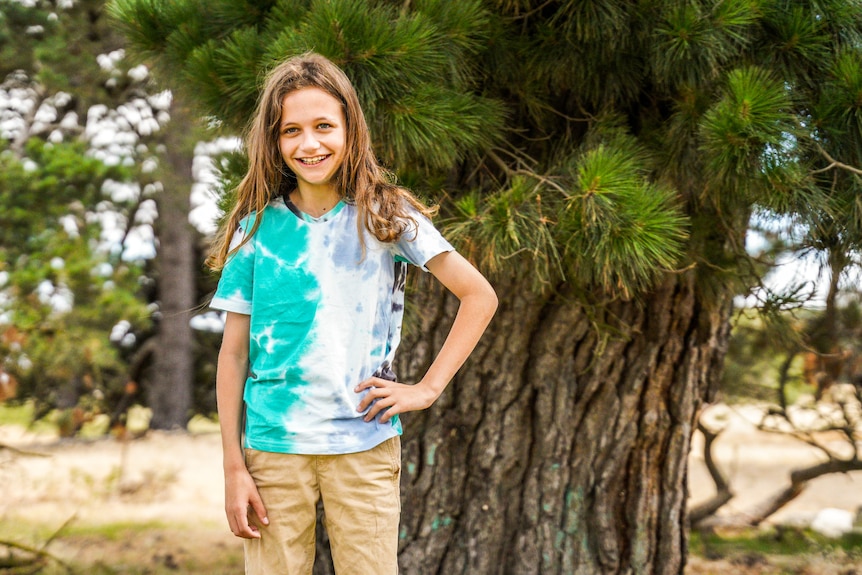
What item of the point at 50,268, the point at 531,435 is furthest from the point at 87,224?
the point at 531,435

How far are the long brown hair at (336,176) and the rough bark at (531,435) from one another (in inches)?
42.4

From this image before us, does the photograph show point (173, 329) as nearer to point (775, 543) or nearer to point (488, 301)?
point (775, 543)

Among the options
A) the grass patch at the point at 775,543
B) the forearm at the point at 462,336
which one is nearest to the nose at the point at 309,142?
the forearm at the point at 462,336

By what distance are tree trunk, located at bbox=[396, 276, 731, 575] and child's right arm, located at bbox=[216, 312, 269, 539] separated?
111 cm

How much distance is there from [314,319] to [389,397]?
214 mm

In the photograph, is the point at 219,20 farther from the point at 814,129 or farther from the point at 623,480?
the point at 623,480

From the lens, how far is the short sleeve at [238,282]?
170cm

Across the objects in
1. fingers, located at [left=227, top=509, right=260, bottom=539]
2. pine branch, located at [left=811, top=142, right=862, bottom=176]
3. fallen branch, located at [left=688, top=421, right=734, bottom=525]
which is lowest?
fallen branch, located at [left=688, top=421, right=734, bottom=525]

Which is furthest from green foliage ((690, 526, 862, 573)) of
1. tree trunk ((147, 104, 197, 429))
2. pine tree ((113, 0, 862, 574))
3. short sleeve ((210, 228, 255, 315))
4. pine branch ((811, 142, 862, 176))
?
tree trunk ((147, 104, 197, 429))

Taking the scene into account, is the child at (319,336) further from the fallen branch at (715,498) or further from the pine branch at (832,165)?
the fallen branch at (715,498)

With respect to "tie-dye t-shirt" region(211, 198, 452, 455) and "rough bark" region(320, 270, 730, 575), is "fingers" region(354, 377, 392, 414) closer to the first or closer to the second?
"tie-dye t-shirt" region(211, 198, 452, 455)

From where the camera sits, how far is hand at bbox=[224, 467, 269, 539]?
1.61 meters

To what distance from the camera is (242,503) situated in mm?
1609

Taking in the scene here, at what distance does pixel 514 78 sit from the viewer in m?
2.49
